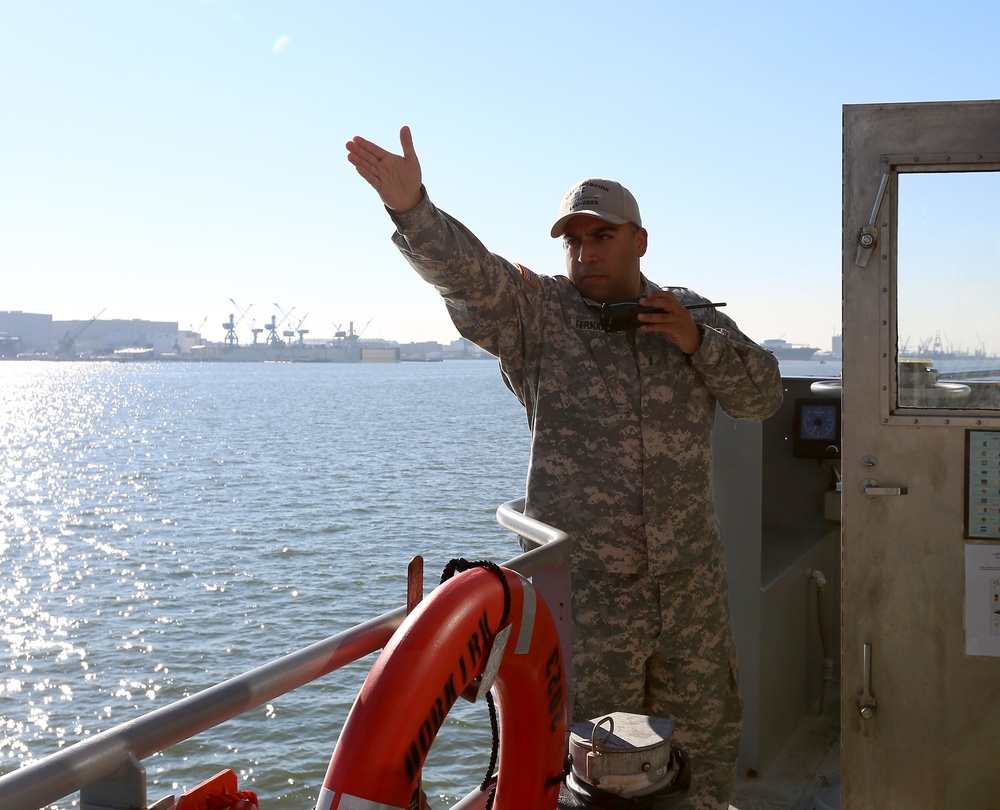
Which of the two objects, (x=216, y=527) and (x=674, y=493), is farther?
(x=216, y=527)

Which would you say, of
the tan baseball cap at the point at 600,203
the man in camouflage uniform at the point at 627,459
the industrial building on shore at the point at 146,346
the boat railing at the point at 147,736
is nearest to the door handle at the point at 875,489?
the man in camouflage uniform at the point at 627,459

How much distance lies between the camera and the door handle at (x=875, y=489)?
284 centimetres

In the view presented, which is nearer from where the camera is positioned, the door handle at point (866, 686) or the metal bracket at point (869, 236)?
the metal bracket at point (869, 236)

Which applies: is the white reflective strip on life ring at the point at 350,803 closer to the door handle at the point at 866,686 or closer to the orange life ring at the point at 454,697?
the orange life ring at the point at 454,697

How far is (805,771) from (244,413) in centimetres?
5782

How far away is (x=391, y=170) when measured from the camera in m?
2.32

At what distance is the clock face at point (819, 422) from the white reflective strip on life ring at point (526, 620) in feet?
11.2

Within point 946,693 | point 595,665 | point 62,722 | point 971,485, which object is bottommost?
point 62,722

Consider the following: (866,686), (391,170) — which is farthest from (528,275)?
(866,686)

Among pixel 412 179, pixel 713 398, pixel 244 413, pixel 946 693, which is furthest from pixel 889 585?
pixel 244 413

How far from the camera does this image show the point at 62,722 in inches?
365

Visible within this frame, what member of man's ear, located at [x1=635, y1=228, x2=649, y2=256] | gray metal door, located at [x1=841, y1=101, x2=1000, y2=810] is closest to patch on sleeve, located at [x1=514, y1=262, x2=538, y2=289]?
man's ear, located at [x1=635, y1=228, x2=649, y2=256]

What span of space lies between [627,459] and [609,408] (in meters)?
0.13

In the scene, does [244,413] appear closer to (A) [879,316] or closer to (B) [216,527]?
(B) [216,527]
